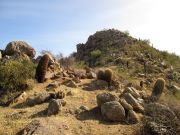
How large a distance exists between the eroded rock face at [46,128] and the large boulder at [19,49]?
7.89m

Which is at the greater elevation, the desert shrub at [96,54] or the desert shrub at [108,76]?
the desert shrub at [96,54]

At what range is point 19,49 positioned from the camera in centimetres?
1931

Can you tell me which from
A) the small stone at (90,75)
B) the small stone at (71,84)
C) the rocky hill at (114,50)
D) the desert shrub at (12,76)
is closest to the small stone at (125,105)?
the small stone at (71,84)

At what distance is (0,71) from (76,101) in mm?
4112

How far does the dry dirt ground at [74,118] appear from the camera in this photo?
463 inches

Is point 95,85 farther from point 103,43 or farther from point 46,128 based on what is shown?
point 103,43

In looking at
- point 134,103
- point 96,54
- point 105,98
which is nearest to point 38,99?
point 105,98

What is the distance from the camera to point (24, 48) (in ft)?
64.4

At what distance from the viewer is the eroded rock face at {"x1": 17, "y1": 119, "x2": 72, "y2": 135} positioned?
1119cm

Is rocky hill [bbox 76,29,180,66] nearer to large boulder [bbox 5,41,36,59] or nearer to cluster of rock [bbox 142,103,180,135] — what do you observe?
large boulder [bbox 5,41,36,59]

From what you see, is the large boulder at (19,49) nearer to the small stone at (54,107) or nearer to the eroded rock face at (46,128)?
the small stone at (54,107)

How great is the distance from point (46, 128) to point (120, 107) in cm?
287

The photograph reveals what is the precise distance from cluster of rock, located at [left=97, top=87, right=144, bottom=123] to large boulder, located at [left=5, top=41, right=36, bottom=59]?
738 cm

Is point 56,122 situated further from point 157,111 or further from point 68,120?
point 157,111
